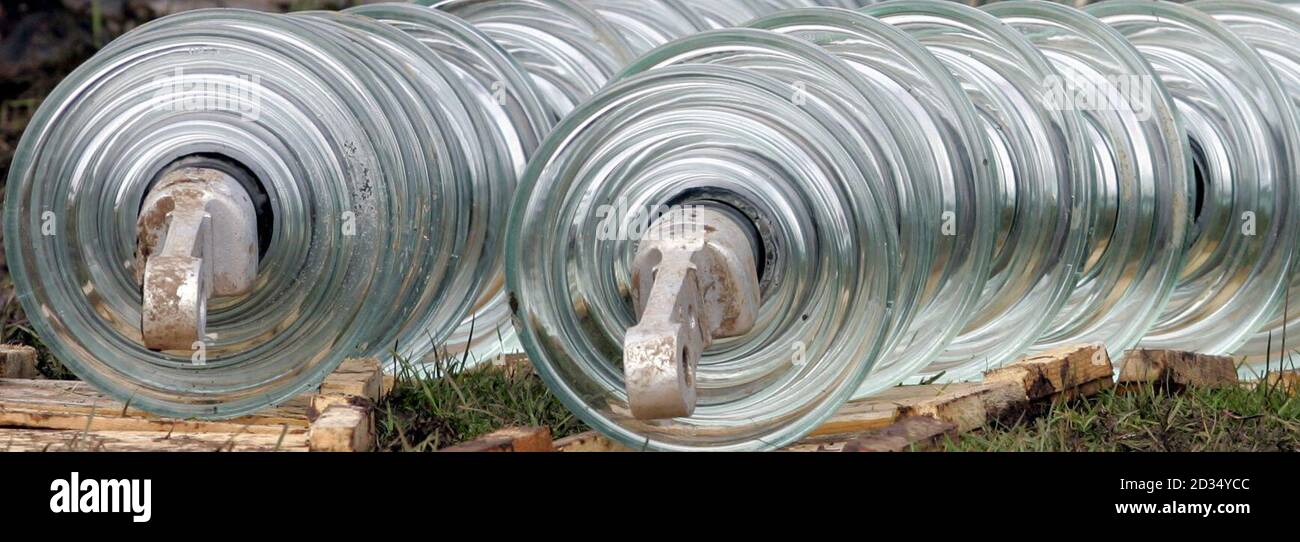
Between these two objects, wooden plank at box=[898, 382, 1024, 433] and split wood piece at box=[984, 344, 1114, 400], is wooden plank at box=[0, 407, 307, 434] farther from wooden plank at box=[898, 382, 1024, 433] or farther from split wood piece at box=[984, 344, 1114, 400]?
split wood piece at box=[984, 344, 1114, 400]

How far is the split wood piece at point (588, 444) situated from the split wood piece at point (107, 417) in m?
0.46

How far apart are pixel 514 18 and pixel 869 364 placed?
1.55 meters

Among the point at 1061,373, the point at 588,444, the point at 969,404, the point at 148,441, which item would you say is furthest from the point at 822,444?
the point at 148,441

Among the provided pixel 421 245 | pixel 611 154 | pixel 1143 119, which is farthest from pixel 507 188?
pixel 1143 119

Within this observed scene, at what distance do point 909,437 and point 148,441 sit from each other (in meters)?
1.29

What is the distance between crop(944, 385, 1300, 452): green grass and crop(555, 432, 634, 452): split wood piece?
0.57 meters

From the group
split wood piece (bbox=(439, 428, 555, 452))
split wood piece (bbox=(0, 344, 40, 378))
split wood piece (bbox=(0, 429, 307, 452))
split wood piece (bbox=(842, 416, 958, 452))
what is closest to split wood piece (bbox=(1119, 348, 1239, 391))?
split wood piece (bbox=(842, 416, 958, 452))

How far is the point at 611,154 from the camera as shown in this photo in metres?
3.02

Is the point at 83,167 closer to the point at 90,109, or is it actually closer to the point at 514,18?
the point at 90,109

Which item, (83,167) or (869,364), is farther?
(83,167)

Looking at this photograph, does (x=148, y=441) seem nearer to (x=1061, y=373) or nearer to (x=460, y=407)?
(x=460, y=407)

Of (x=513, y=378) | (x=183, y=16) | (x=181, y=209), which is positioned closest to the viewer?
(x=181, y=209)

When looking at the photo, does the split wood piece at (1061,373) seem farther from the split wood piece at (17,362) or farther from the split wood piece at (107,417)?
the split wood piece at (17,362)
